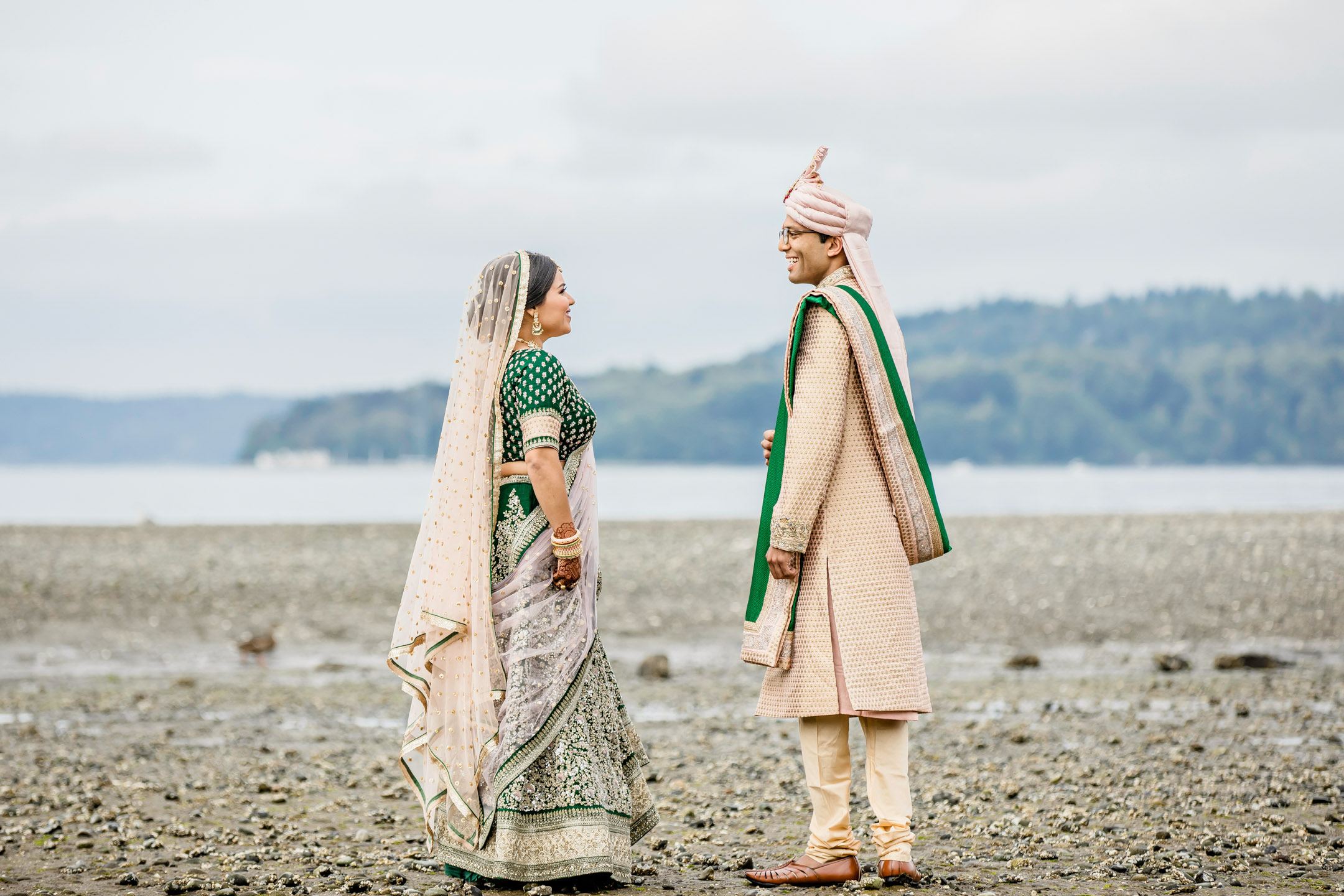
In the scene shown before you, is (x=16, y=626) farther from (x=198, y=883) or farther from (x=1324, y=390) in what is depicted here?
(x=1324, y=390)

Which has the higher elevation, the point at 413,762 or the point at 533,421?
the point at 533,421

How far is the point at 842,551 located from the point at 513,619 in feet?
4.22

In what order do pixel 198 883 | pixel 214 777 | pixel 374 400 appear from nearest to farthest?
pixel 198 883 < pixel 214 777 < pixel 374 400

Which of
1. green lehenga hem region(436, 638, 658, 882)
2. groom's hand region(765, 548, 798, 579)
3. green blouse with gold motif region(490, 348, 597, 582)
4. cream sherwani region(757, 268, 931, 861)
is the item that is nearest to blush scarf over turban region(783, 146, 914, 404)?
cream sherwani region(757, 268, 931, 861)

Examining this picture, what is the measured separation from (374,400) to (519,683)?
168 m

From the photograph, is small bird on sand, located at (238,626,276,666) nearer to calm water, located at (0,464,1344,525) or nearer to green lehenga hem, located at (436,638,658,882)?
green lehenga hem, located at (436,638,658,882)

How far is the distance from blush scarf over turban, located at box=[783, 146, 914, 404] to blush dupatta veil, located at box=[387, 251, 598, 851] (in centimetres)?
110

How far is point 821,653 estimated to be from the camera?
4.72 m

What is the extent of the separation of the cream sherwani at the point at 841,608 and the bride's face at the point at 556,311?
94 cm

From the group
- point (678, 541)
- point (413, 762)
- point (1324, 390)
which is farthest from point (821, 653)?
point (1324, 390)

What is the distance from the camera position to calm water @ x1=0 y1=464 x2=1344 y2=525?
45.7m

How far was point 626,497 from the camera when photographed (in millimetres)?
64688

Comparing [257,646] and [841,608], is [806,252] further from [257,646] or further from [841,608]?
[257,646]

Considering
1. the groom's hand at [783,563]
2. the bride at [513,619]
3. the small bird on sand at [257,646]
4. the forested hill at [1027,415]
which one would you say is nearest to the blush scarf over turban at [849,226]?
the groom's hand at [783,563]
